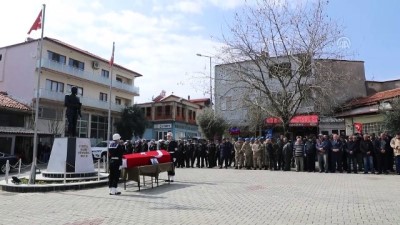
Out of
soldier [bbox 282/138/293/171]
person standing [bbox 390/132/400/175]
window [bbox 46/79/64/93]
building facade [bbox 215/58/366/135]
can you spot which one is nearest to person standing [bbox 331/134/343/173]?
soldier [bbox 282/138/293/171]

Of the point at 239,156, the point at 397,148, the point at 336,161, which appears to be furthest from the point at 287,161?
the point at 397,148

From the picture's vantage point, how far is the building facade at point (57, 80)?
37.0m

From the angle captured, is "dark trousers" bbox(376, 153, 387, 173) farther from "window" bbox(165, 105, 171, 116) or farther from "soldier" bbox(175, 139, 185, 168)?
"window" bbox(165, 105, 171, 116)

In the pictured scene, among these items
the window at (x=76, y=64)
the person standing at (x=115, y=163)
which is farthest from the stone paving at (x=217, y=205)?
the window at (x=76, y=64)

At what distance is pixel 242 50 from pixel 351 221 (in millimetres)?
16653

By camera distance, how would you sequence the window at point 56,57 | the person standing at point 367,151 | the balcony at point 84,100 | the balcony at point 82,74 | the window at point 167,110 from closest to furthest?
the person standing at point 367,151 → the balcony at point 84,100 → the balcony at point 82,74 → the window at point 56,57 → the window at point 167,110

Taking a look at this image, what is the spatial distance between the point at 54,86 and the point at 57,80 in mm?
722

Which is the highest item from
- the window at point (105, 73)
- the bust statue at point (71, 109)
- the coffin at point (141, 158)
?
the window at point (105, 73)

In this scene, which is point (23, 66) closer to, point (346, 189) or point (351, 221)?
point (346, 189)

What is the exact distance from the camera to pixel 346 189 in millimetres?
12070

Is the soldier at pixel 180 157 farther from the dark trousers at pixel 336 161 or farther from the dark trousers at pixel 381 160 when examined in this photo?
the dark trousers at pixel 381 160

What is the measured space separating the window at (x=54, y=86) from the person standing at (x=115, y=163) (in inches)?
1117

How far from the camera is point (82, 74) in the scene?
41.2m

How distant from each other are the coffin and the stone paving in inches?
34.8
